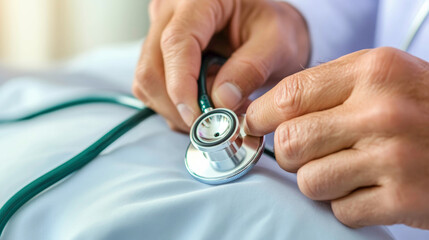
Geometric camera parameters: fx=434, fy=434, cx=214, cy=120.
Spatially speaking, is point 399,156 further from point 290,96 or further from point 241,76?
point 241,76

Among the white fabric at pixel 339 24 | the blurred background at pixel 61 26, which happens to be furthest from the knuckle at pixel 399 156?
the blurred background at pixel 61 26

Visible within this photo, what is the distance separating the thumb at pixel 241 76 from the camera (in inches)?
23.5

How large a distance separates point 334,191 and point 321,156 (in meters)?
0.04

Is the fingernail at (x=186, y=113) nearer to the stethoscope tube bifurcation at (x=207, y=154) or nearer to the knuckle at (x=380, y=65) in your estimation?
the stethoscope tube bifurcation at (x=207, y=154)

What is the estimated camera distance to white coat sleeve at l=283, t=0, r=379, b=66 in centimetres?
90

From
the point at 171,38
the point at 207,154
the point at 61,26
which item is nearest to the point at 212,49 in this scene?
the point at 171,38

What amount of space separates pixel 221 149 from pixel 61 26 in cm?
197

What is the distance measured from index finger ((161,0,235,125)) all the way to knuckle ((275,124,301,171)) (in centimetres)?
16

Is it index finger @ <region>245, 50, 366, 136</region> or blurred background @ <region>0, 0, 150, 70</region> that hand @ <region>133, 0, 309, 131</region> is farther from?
blurred background @ <region>0, 0, 150, 70</region>

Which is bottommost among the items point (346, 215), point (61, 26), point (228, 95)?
point (346, 215)

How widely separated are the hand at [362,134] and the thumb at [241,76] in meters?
0.14

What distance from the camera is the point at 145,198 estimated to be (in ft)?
1.53

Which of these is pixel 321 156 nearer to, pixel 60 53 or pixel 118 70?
pixel 118 70

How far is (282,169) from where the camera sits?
508 mm
